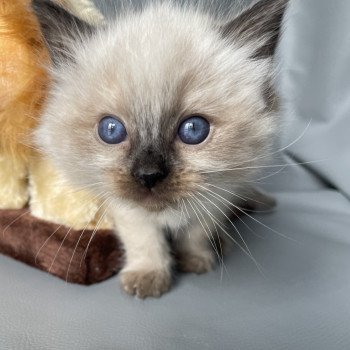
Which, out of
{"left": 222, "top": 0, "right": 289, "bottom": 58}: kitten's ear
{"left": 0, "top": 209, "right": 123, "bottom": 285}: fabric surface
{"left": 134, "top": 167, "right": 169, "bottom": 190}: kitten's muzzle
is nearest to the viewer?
{"left": 134, "top": 167, "right": 169, "bottom": 190}: kitten's muzzle

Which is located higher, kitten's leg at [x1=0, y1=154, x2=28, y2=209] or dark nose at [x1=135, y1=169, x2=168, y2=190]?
dark nose at [x1=135, y1=169, x2=168, y2=190]

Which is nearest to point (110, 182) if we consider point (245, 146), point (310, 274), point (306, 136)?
point (245, 146)

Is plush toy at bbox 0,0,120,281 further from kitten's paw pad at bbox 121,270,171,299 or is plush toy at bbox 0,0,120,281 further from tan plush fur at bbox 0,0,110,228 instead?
kitten's paw pad at bbox 121,270,171,299

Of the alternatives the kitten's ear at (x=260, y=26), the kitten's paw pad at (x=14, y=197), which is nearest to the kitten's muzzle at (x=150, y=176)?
the kitten's ear at (x=260, y=26)

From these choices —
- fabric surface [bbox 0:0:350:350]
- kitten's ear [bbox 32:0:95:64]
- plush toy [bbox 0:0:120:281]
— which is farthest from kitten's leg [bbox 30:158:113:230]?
kitten's ear [bbox 32:0:95:64]

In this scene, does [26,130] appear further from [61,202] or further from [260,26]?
[260,26]

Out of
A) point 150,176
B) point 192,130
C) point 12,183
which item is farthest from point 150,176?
point 12,183
